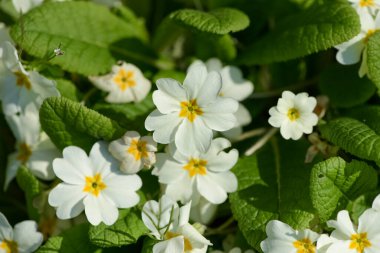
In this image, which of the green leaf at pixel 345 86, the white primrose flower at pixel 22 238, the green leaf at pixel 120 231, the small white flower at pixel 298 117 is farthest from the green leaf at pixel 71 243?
the green leaf at pixel 345 86

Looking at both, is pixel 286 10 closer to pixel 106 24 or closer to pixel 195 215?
pixel 106 24

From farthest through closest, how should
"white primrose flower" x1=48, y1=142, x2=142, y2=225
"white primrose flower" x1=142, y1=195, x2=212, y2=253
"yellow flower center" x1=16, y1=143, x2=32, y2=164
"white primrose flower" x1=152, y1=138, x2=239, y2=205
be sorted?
1. "yellow flower center" x1=16, y1=143, x2=32, y2=164
2. "white primrose flower" x1=152, y1=138, x2=239, y2=205
3. "white primrose flower" x1=48, y1=142, x2=142, y2=225
4. "white primrose flower" x1=142, y1=195, x2=212, y2=253

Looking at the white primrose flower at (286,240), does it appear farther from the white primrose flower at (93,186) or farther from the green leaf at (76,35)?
the green leaf at (76,35)

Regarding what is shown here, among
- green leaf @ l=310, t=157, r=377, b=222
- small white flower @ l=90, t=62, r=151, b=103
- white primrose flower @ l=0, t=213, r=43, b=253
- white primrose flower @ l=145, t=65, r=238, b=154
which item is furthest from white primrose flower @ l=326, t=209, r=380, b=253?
white primrose flower @ l=0, t=213, r=43, b=253

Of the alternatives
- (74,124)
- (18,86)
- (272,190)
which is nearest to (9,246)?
(74,124)

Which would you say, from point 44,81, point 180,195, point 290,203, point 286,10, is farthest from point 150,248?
point 286,10

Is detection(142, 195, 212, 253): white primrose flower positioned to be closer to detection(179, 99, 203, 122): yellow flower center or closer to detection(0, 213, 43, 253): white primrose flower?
detection(179, 99, 203, 122): yellow flower center
